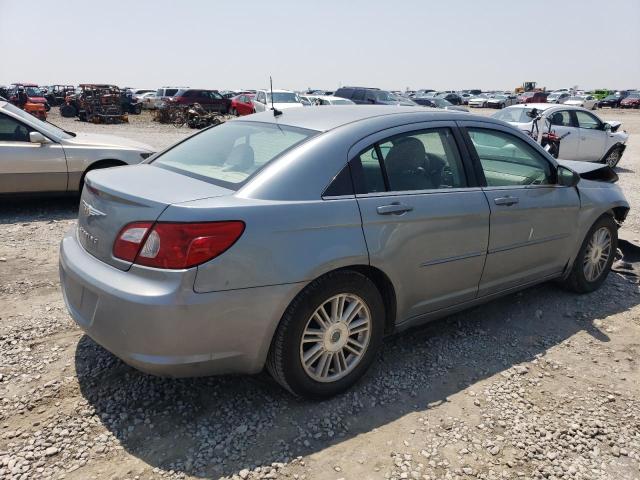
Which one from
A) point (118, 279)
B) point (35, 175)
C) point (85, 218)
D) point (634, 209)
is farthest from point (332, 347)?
point (634, 209)

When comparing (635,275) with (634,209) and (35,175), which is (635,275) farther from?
(35,175)

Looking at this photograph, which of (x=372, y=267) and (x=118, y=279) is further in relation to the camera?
(x=372, y=267)

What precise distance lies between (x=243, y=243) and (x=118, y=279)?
64 centimetres

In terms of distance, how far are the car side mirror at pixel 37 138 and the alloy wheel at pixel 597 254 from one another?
6427 millimetres

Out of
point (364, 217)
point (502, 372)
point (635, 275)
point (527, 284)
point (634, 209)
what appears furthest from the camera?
point (634, 209)

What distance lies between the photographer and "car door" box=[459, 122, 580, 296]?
3588 millimetres

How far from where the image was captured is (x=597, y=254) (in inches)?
183

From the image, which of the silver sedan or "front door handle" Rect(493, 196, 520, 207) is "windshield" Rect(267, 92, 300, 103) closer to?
the silver sedan

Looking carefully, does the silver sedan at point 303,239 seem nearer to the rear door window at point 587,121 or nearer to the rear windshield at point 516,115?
the rear windshield at point 516,115

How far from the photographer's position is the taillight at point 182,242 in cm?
238

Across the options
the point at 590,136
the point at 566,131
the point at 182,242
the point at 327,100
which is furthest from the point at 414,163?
the point at 327,100

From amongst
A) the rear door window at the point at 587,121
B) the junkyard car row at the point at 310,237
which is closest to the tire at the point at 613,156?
the rear door window at the point at 587,121

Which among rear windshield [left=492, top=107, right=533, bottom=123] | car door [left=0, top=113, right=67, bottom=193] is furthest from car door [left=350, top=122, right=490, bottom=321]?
rear windshield [left=492, top=107, right=533, bottom=123]

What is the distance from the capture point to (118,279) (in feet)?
8.15
